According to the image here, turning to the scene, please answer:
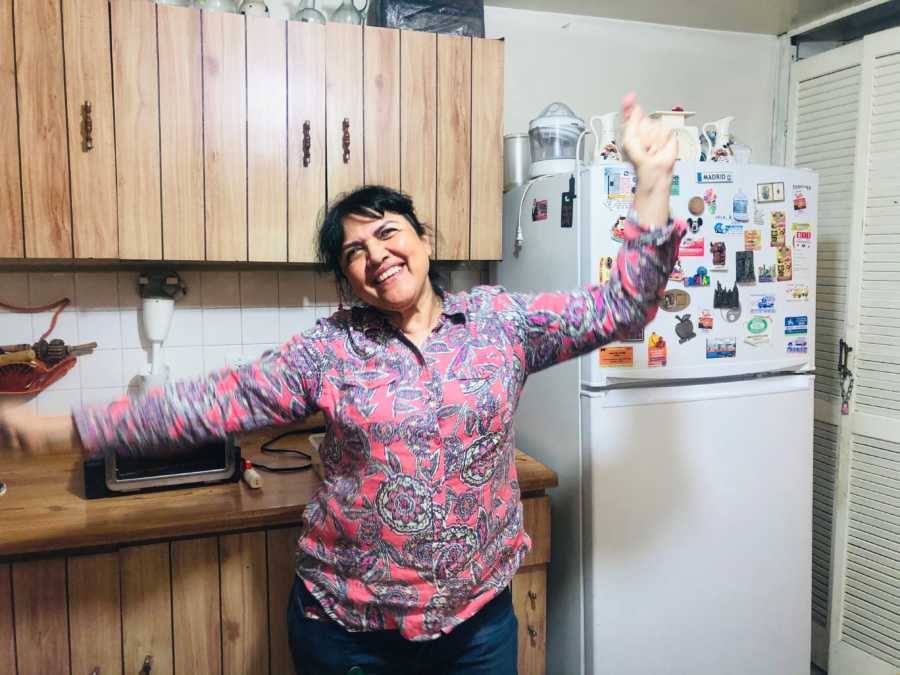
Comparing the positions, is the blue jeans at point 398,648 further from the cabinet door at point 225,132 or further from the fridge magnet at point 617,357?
the cabinet door at point 225,132

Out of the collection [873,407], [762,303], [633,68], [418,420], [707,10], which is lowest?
[873,407]

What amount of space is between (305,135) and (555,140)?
2.37 feet

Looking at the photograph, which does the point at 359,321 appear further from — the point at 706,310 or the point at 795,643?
the point at 795,643

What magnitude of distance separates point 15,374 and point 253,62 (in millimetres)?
1077

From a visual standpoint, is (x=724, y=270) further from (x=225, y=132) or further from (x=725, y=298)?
(x=225, y=132)

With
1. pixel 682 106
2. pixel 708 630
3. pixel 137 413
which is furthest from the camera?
pixel 682 106

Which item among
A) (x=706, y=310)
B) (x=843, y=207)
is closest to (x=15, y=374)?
(x=706, y=310)

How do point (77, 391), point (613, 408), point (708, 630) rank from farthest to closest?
point (77, 391) → point (708, 630) → point (613, 408)

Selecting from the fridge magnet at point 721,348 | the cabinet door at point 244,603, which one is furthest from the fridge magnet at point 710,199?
the cabinet door at point 244,603

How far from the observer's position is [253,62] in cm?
167

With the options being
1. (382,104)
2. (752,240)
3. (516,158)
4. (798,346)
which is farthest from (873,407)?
(382,104)

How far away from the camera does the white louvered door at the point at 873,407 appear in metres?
1.89

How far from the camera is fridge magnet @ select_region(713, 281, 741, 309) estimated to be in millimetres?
1675

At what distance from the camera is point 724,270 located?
168 centimetres
